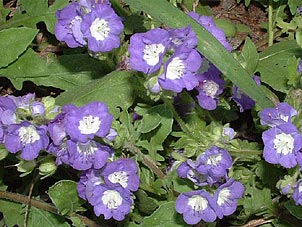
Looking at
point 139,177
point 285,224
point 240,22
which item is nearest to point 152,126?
point 139,177

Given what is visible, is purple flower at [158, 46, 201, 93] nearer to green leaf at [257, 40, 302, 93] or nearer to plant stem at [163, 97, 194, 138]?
plant stem at [163, 97, 194, 138]

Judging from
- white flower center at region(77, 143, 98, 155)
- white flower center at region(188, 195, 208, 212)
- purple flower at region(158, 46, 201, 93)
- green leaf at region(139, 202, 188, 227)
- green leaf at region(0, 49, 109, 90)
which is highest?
purple flower at region(158, 46, 201, 93)

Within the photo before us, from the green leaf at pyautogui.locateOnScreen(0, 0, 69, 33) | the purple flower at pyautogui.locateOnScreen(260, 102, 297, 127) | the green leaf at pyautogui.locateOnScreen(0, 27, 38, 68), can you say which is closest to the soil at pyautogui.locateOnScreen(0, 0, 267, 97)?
the green leaf at pyautogui.locateOnScreen(0, 0, 69, 33)

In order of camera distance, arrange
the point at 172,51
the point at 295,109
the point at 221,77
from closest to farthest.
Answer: the point at 172,51 → the point at 295,109 → the point at 221,77

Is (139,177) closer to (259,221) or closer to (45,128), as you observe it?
(45,128)

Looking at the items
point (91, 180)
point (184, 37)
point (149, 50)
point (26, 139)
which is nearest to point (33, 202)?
point (91, 180)

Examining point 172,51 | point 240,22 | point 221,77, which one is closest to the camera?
point 172,51
